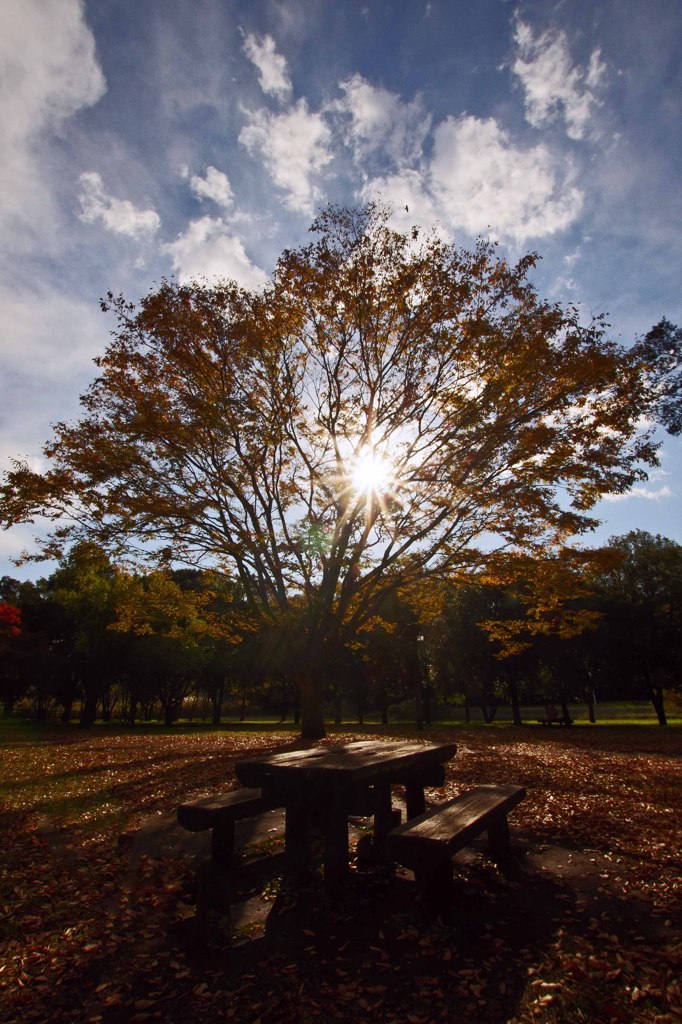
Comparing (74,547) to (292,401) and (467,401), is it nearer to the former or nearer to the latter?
(292,401)

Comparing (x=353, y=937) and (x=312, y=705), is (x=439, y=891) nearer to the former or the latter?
(x=353, y=937)

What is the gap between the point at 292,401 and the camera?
1517 centimetres

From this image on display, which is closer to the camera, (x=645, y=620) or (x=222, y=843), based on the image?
(x=222, y=843)

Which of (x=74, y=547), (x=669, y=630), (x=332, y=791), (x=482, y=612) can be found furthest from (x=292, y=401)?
(x=669, y=630)

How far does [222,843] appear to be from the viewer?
555cm

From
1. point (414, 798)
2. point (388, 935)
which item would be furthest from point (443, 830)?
point (414, 798)

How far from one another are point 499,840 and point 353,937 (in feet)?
7.11

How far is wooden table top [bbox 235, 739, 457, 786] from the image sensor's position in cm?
485

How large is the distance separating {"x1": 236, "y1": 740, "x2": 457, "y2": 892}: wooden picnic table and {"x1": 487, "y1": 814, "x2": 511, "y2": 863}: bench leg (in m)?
0.94

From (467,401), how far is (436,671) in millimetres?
30872

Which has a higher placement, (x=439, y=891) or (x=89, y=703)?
(x=439, y=891)

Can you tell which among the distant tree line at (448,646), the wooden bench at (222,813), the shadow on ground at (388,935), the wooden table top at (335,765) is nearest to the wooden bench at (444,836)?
the shadow on ground at (388,935)

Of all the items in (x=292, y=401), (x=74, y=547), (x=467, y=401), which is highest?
(x=292, y=401)

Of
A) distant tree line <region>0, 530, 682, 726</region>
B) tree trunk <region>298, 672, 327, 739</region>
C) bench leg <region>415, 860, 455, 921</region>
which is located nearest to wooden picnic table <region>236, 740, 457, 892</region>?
bench leg <region>415, 860, 455, 921</region>
